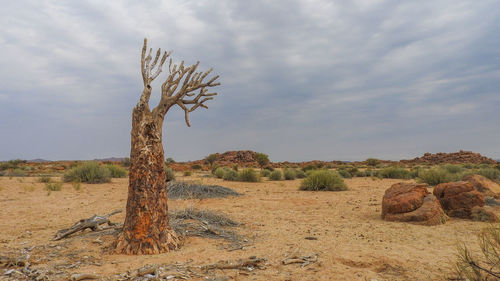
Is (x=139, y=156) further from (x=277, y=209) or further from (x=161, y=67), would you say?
(x=277, y=209)

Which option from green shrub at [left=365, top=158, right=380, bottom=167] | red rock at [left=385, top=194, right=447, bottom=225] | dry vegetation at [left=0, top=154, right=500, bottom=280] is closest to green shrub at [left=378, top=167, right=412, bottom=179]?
dry vegetation at [left=0, top=154, right=500, bottom=280]

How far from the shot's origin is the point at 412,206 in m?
7.58

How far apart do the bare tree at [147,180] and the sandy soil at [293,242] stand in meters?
0.30

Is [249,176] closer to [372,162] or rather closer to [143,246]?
[143,246]

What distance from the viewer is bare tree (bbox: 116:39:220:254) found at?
4.93m

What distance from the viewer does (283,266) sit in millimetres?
4184

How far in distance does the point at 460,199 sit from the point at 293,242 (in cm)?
520

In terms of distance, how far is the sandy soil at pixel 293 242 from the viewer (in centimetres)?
408

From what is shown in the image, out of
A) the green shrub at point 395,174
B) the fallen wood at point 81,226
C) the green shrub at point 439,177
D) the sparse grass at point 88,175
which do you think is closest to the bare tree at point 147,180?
the fallen wood at point 81,226

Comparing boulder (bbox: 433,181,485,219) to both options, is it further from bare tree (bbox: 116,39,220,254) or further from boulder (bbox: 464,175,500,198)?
bare tree (bbox: 116,39,220,254)

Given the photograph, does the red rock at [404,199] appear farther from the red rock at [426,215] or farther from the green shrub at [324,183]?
the green shrub at [324,183]

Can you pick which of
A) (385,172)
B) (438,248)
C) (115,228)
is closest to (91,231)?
(115,228)

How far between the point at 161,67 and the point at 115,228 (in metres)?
3.31

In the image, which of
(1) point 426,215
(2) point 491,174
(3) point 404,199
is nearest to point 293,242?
(1) point 426,215
